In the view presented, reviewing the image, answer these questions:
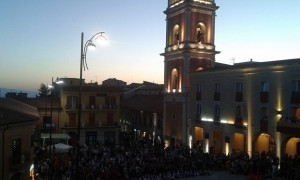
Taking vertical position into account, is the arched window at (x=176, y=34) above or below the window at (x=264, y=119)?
above

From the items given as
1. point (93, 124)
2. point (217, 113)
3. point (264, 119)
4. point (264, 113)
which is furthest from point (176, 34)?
point (264, 119)

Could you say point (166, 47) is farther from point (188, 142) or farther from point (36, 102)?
point (36, 102)

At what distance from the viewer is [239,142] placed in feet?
114

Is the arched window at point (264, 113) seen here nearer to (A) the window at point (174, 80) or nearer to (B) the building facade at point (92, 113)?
(A) the window at point (174, 80)

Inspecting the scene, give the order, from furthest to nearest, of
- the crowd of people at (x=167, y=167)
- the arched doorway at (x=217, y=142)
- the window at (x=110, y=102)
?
1. the window at (x=110, y=102)
2. the arched doorway at (x=217, y=142)
3. the crowd of people at (x=167, y=167)

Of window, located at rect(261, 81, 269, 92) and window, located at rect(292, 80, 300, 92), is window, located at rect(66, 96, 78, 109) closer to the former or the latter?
Result: window, located at rect(261, 81, 269, 92)

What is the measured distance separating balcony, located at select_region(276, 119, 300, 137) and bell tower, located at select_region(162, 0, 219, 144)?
1355cm

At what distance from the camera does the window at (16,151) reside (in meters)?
21.5

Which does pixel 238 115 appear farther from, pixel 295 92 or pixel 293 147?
pixel 295 92

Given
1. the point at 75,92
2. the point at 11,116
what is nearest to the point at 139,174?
the point at 11,116

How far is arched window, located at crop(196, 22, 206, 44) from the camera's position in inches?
1640

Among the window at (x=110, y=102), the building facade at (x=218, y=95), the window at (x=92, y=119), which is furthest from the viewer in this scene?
the window at (x=110, y=102)

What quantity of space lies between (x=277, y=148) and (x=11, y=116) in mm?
20028

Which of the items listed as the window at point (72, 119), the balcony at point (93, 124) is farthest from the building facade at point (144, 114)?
the window at point (72, 119)
